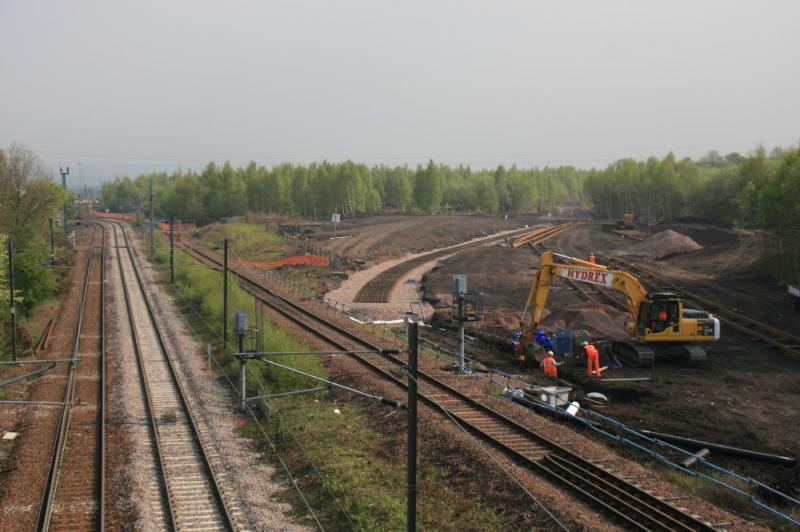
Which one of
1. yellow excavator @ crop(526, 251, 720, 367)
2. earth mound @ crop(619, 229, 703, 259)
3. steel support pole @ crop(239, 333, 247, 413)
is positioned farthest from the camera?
earth mound @ crop(619, 229, 703, 259)

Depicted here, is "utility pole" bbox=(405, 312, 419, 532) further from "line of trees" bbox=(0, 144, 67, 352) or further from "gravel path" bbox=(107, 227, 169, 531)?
"line of trees" bbox=(0, 144, 67, 352)

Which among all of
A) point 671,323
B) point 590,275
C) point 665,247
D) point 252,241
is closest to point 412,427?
point 590,275

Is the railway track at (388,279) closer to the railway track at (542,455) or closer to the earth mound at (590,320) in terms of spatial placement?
the earth mound at (590,320)

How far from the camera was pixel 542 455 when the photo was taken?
1875cm

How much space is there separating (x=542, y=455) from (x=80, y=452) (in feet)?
42.3

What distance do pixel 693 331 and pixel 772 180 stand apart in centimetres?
2431

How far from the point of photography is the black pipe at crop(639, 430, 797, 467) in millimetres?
19141

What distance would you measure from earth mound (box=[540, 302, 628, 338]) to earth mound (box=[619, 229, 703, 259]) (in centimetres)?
3296

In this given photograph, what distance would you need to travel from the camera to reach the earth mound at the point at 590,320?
115 ft

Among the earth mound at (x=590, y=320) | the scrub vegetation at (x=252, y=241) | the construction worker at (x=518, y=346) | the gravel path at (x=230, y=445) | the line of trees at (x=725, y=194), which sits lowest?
the gravel path at (x=230, y=445)

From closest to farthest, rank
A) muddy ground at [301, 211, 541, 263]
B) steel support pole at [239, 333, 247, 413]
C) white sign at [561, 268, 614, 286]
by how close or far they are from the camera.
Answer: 1. steel support pole at [239, 333, 247, 413]
2. white sign at [561, 268, 614, 286]
3. muddy ground at [301, 211, 541, 263]

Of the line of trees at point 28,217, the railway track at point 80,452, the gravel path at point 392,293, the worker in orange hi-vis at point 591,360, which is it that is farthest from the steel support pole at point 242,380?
the line of trees at point 28,217

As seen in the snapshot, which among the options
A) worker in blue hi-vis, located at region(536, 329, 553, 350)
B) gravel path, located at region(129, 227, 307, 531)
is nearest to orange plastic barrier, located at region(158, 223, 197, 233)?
gravel path, located at region(129, 227, 307, 531)

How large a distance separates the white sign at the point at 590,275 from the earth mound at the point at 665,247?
39792mm
